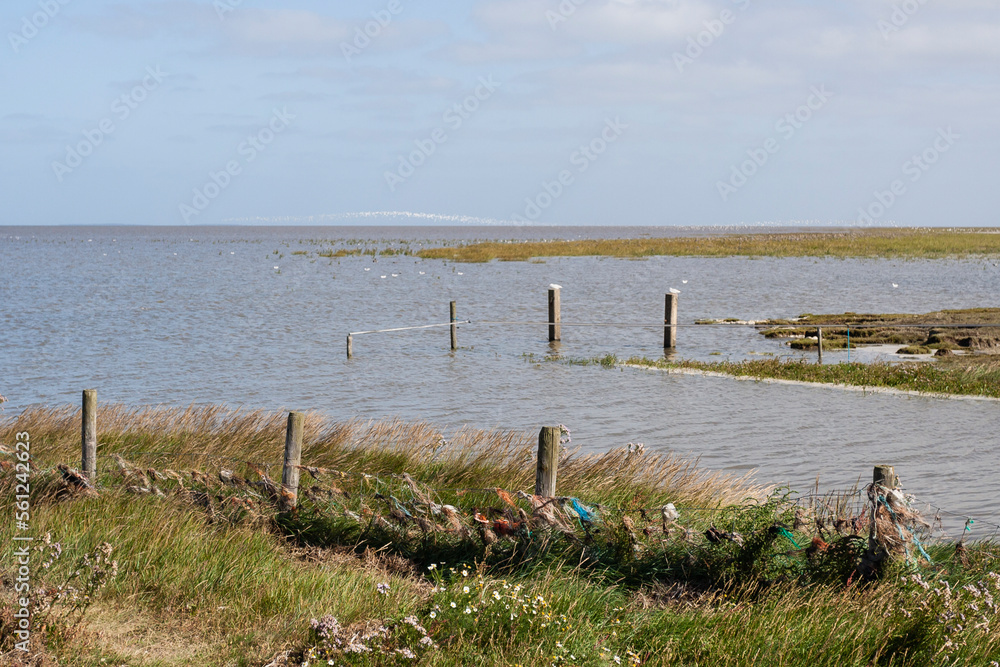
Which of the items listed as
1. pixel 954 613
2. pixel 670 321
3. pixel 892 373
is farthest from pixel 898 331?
pixel 954 613

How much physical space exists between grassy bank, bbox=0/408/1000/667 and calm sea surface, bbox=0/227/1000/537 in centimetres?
419

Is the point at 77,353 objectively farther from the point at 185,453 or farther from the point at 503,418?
the point at 185,453

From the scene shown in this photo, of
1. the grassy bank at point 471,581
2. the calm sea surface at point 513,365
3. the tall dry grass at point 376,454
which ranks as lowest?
the calm sea surface at point 513,365

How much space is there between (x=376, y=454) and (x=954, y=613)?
23.4 feet

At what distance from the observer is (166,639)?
18.2 ft

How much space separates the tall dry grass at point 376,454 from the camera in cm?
993

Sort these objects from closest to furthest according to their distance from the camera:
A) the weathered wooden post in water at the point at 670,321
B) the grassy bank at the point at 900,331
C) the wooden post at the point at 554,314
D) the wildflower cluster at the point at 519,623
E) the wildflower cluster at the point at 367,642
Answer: the wildflower cluster at the point at 367,642
the wildflower cluster at the point at 519,623
the grassy bank at the point at 900,331
the weathered wooden post in water at the point at 670,321
the wooden post at the point at 554,314

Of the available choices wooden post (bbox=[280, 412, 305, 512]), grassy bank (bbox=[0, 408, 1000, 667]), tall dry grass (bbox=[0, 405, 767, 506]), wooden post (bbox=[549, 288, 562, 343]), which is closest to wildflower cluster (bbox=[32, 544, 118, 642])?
grassy bank (bbox=[0, 408, 1000, 667])

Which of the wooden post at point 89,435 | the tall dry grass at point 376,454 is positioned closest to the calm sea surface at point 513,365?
the tall dry grass at point 376,454

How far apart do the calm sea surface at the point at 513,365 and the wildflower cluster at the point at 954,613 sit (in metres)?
4.20

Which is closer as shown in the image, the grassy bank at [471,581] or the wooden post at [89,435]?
the grassy bank at [471,581]

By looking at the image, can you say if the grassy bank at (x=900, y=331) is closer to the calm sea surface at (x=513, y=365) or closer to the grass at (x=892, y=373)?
the calm sea surface at (x=513, y=365)

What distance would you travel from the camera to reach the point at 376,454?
36.9 ft

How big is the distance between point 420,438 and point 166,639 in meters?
6.39
